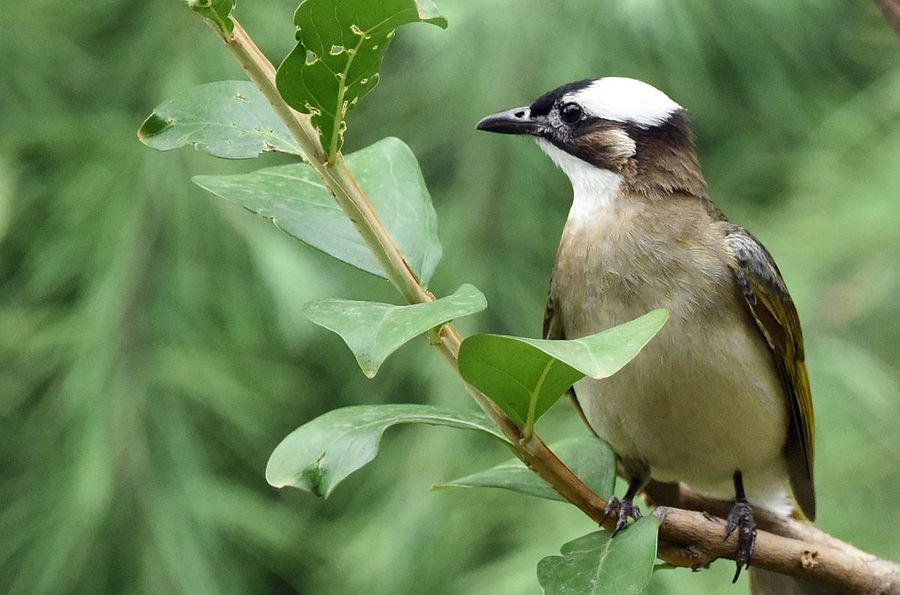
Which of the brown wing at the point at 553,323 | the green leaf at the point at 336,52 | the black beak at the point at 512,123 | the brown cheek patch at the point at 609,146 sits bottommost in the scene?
the brown wing at the point at 553,323

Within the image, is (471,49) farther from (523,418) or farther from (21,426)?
(523,418)

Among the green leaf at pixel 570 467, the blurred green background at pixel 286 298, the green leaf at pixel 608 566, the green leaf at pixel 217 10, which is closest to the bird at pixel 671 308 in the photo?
the green leaf at pixel 570 467

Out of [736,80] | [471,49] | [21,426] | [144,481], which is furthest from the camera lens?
[736,80]

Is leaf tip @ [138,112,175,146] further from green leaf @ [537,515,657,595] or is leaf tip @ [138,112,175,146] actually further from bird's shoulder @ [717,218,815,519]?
bird's shoulder @ [717,218,815,519]

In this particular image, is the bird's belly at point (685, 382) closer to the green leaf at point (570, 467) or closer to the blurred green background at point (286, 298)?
the green leaf at point (570, 467)

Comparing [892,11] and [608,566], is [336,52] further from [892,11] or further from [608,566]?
[892,11]

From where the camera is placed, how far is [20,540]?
2543mm

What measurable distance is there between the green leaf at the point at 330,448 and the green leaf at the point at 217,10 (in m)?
0.33

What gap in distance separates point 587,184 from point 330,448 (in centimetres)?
102

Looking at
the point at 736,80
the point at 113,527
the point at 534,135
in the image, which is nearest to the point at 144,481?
the point at 113,527

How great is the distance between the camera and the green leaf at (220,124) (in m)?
1.03

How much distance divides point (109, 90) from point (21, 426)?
0.78 metres

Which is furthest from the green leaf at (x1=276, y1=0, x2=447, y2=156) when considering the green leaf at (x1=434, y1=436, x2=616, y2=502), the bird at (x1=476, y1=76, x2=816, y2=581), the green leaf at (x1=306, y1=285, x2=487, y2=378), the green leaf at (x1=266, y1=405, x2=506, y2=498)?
the bird at (x1=476, y1=76, x2=816, y2=581)

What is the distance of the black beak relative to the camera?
1.80m
